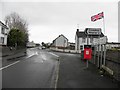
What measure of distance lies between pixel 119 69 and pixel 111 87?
140cm

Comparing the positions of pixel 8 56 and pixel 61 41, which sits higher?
pixel 61 41

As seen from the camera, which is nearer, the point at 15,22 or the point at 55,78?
the point at 55,78

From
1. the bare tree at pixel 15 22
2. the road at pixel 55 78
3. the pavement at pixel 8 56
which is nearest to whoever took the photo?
the road at pixel 55 78

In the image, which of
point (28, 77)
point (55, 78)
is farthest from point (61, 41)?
point (55, 78)

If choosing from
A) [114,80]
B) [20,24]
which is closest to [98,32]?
[114,80]

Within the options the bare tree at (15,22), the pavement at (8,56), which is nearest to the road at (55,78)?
the pavement at (8,56)

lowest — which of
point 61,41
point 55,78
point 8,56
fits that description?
point 55,78

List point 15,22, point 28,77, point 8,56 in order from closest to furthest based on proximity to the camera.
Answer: point 28,77 → point 8,56 → point 15,22

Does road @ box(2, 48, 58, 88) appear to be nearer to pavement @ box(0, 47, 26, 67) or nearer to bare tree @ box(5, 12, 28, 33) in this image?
pavement @ box(0, 47, 26, 67)

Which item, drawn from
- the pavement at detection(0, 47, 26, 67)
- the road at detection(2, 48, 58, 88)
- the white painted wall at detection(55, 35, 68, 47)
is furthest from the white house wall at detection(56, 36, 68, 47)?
the road at detection(2, 48, 58, 88)

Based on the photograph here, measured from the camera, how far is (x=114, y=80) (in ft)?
31.4

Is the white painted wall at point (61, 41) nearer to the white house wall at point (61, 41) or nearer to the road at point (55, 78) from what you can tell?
the white house wall at point (61, 41)

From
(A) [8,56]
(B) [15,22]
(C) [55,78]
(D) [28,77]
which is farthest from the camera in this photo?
(B) [15,22]

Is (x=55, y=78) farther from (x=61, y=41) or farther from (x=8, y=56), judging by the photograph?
(x=61, y=41)
